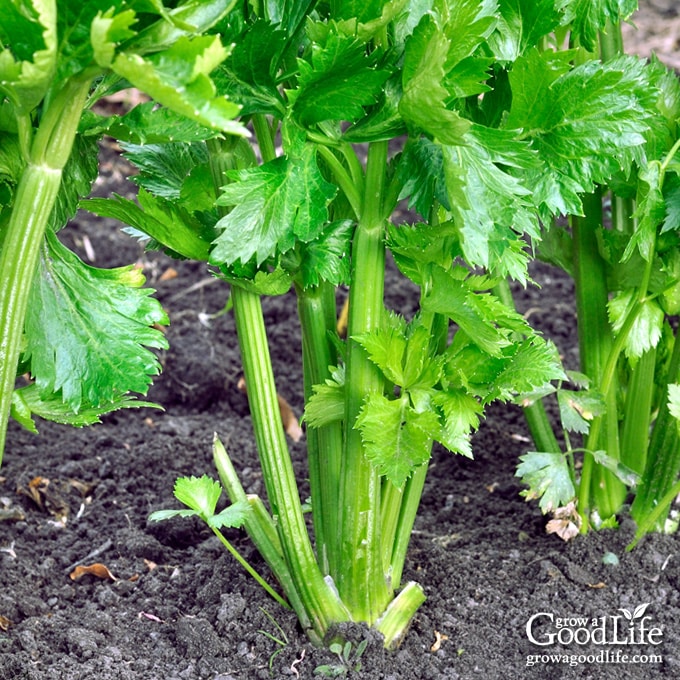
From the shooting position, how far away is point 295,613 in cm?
157

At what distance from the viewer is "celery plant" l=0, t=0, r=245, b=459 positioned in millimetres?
922

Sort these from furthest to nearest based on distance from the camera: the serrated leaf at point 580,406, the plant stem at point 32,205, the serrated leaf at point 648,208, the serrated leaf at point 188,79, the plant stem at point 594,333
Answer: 1. the plant stem at point 594,333
2. the serrated leaf at point 580,406
3. the serrated leaf at point 648,208
4. the plant stem at point 32,205
5. the serrated leaf at point 188,79

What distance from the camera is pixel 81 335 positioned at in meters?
1.21

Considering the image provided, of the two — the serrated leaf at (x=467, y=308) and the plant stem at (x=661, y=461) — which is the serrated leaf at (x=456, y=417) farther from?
the plant stem at (x=661, y=461)

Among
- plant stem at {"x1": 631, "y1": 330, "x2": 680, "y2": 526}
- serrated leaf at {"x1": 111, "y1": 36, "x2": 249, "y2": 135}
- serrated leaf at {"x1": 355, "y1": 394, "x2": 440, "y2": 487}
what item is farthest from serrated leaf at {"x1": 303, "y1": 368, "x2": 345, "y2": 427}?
plant stem at {"x1": 631, "y1": 330, "x2": 680, "y2": 526}

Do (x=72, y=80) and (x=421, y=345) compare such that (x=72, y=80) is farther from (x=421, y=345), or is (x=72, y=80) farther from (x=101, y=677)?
(x=101, y=677)

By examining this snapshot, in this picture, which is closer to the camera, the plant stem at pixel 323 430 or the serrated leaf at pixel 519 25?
the serrated leaf at pixel 519 25

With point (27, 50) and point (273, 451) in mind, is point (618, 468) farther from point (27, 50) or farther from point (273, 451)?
point (27, 50)

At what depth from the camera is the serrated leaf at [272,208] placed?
1184mm

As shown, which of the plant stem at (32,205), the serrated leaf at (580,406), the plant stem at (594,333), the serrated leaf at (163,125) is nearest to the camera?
the plant stem at (32,205)

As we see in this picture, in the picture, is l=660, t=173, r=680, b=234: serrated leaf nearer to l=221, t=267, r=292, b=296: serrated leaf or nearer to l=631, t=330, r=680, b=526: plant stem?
l=631, t=330, r=680, b=526: plant stem

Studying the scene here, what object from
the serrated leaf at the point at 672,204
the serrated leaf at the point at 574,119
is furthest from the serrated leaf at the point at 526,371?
the serrated leaf at the point at 672,204

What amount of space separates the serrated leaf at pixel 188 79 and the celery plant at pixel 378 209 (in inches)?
8.9

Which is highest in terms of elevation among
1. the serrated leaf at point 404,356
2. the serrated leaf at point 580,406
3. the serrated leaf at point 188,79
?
the serrated leaf at point 188,79
